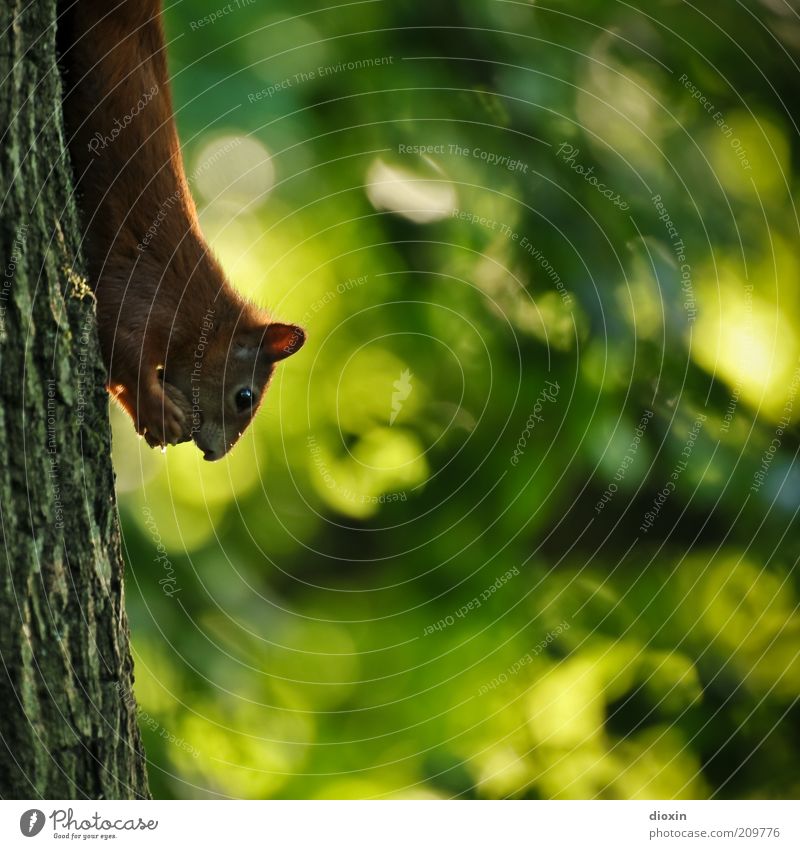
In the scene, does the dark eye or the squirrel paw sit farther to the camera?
the dark eye

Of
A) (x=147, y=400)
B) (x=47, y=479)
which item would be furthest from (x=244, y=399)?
(x=47, y=479)

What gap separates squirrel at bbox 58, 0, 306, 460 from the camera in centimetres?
201

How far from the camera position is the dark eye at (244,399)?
105 inches

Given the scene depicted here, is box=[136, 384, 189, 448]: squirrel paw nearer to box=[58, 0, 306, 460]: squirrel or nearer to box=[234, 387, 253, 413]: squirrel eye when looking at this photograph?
box=[58, 0, 306, 460]: squirrel

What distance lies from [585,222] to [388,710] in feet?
5.99

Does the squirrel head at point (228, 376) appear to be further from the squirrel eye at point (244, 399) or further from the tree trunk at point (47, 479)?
the tree trunk at point (47, 479)

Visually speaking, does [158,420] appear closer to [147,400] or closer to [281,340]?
[147,400]

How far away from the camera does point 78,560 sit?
1.54 metres

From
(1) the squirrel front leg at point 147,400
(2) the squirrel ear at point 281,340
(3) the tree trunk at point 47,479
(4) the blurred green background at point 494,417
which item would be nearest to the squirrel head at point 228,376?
(2) the squirrel ear at point 281,340

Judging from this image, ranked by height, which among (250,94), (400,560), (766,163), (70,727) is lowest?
(70,727)

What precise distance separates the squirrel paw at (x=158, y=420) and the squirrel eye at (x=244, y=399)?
1.27 ft

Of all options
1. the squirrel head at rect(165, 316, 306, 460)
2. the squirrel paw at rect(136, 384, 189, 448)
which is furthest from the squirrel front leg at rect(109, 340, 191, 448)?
the squirrel head at rect(165, 316, 306, 460)

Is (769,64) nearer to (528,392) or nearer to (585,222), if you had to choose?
(585,222)
